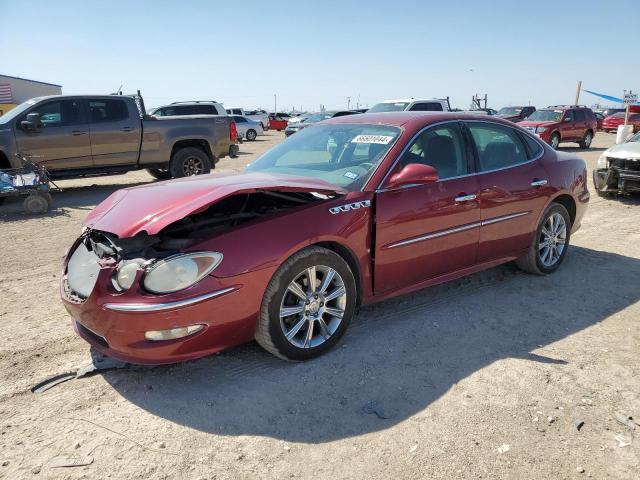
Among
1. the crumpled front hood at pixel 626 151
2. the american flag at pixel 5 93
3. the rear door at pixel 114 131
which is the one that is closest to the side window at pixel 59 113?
the rear door at pixel 114 131

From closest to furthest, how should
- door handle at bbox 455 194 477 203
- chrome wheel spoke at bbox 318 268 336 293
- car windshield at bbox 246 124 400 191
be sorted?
1. chrome wheel spoke at bbox 318 268 336 293
2. car windshield at bbox 246 124 400 191
3. door handle at bbox 455 194 477 203

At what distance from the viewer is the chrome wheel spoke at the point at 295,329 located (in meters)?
3.26

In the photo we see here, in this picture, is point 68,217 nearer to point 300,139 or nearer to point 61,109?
point 61,109

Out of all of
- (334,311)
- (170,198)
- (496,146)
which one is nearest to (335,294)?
(334,311)

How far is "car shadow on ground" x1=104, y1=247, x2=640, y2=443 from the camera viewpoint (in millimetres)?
2812

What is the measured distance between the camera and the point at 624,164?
904cm

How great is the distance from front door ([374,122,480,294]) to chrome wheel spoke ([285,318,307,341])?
0.68m

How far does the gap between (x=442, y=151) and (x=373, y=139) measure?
0.60m

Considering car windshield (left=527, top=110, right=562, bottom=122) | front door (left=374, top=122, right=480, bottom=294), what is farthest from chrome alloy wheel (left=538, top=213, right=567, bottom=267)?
car windshield (left=527, top=110, right=562, bottom=122)

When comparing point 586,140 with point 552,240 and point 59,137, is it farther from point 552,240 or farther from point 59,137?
point 59,137

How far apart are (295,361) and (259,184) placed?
1.19 m

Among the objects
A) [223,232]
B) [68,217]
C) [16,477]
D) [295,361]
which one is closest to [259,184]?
[223,232]

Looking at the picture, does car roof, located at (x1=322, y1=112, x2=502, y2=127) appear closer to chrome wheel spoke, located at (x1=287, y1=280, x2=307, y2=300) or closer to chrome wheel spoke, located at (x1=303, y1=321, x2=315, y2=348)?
chrome wheel spoke, located at (x1=287, y1=280, x2=307, y2=300)

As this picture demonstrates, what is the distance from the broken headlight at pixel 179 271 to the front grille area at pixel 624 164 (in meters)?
8.64
